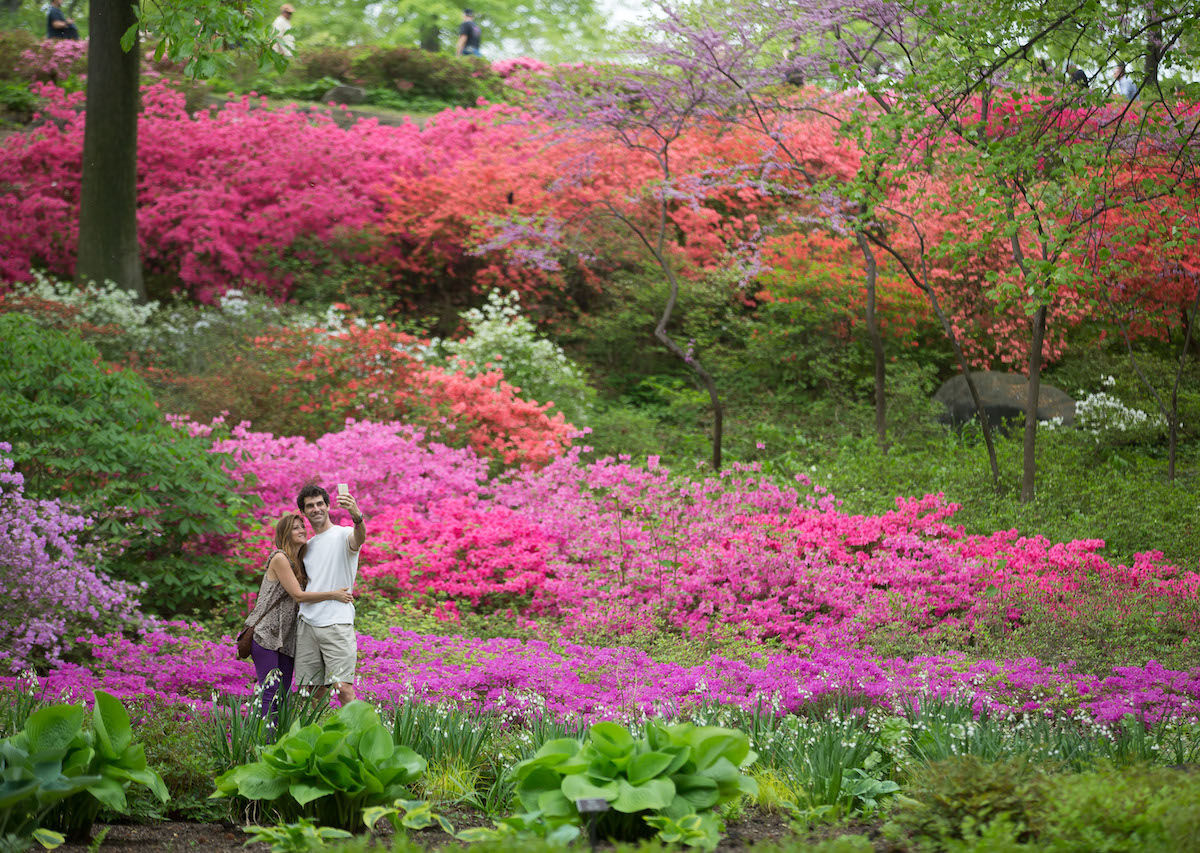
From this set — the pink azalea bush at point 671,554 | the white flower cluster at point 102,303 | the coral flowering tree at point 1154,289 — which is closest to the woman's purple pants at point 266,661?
the pink azalea bush at point 671,554

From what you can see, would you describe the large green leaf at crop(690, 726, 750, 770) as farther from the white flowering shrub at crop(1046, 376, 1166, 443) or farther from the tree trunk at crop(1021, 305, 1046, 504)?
the white flowering shrub at crop(1046, 376, 1166, 443)

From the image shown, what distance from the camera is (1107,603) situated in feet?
22.8

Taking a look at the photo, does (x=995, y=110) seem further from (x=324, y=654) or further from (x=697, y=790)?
(x=697, y=790)

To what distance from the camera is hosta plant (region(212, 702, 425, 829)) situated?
137 inches

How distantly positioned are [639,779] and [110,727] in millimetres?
1834

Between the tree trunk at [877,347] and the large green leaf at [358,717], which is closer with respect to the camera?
the large green leaf at [358,717]

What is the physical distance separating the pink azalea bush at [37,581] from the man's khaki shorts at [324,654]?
3.95ft

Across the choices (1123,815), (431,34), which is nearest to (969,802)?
(1123,815)

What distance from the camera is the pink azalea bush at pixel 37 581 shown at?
540 centimetres

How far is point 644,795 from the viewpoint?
10.4ft

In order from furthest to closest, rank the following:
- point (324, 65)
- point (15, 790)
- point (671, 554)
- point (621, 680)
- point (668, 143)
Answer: point (324, 65), point (668, 143), point (671, 554), point (621, 680), point (15, 790)

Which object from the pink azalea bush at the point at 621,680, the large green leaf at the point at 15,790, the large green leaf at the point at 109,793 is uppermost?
the large green leaf at the point at 15,790

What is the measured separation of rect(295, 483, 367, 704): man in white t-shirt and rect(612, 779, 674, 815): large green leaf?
2427 millimetres

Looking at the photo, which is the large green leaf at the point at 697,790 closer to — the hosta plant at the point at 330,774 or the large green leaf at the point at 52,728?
the hosta plant at the point at 330,774
